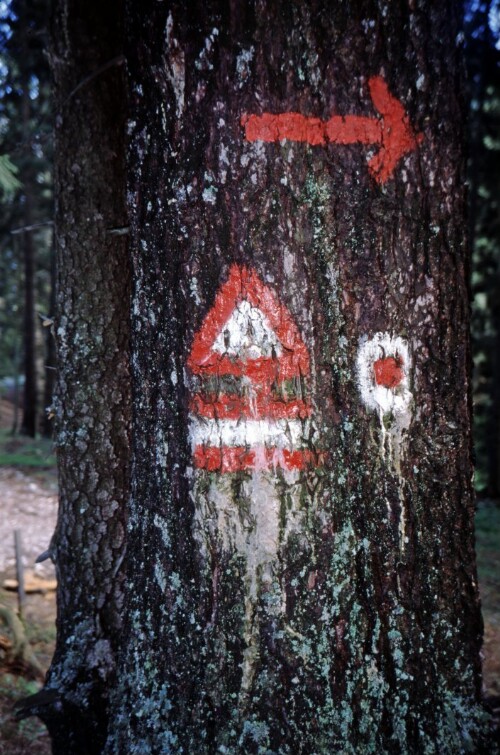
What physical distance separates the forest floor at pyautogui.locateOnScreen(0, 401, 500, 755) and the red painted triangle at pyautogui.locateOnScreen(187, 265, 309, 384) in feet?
6.39

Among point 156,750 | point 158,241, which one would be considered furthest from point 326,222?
point 156,750

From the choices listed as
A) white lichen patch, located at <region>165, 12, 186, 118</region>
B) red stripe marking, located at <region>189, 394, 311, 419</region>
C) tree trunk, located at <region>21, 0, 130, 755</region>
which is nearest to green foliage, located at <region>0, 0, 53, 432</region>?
tree trunk, located at <region>21, 0, 130, 755</region>

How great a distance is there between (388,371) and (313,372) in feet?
0.68

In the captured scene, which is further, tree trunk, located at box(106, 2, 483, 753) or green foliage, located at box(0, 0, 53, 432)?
green foliage, located at box(0, 0, 53, 432)

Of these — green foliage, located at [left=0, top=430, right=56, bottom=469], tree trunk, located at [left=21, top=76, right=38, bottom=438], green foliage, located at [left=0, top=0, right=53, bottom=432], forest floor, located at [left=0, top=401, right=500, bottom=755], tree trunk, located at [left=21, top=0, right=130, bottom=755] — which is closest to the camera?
tree trunk, located at [left=21, top=0, right=130, bottom=755]

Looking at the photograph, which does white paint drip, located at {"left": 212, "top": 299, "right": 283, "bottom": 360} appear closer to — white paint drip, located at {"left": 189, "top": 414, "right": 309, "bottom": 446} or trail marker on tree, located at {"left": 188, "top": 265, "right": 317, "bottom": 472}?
trail marker on tree, located at {"left": 188, "top": 265, "right": 317, "bottom": 472}

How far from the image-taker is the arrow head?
1433mm

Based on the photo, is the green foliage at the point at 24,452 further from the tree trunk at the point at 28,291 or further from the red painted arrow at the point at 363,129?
the red painted arrow at the point at 363,129

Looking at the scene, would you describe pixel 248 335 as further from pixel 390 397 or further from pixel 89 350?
pixel 89 350

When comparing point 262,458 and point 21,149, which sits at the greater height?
point 21,149

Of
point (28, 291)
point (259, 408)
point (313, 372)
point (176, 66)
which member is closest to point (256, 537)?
point (259, 408)

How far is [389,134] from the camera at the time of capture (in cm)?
144

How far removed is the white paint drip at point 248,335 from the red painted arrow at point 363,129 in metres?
0.45

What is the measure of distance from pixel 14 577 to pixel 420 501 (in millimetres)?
5206
